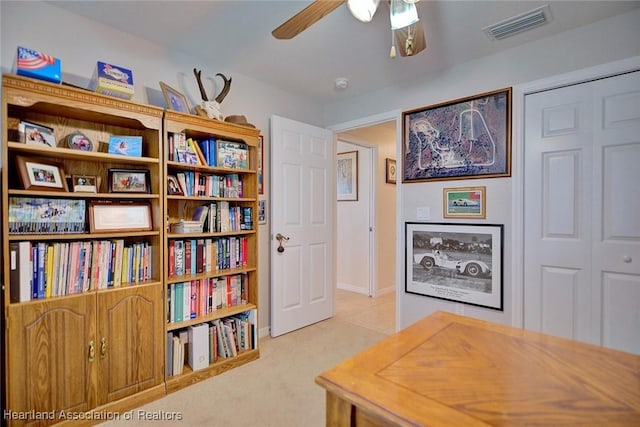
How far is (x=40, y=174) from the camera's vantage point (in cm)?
169

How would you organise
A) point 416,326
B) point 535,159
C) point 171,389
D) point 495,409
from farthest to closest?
point 535,159 → point 171,389 → point 416,326 → point 495,409

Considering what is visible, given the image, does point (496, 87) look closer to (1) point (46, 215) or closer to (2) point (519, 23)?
(2) point (519, 23)

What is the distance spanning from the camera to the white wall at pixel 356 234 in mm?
4504

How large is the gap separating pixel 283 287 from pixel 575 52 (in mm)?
2901

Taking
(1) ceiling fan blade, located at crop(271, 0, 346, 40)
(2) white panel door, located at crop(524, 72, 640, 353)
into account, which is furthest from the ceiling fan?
(2) white panel door, located at crop(524, 72, 640, 353)

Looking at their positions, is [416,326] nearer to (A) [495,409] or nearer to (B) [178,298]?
(A) [495,409]

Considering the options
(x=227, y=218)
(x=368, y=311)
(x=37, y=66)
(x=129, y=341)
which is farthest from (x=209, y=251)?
(x=368, y=311)

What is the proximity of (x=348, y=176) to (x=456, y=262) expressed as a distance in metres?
2.41

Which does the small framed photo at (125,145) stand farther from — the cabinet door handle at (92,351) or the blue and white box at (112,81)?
the cabinet door handle at (92,351)

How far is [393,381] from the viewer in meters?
0.88

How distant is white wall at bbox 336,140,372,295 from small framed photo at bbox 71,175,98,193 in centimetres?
301

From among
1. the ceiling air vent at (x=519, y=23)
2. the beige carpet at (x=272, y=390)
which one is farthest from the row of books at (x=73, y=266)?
the ceiling air vent at (x=519, y=23)

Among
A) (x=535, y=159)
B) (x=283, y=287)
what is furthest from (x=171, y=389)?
(x=535, y=159)

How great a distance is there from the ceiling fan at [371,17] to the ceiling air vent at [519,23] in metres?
0.79
